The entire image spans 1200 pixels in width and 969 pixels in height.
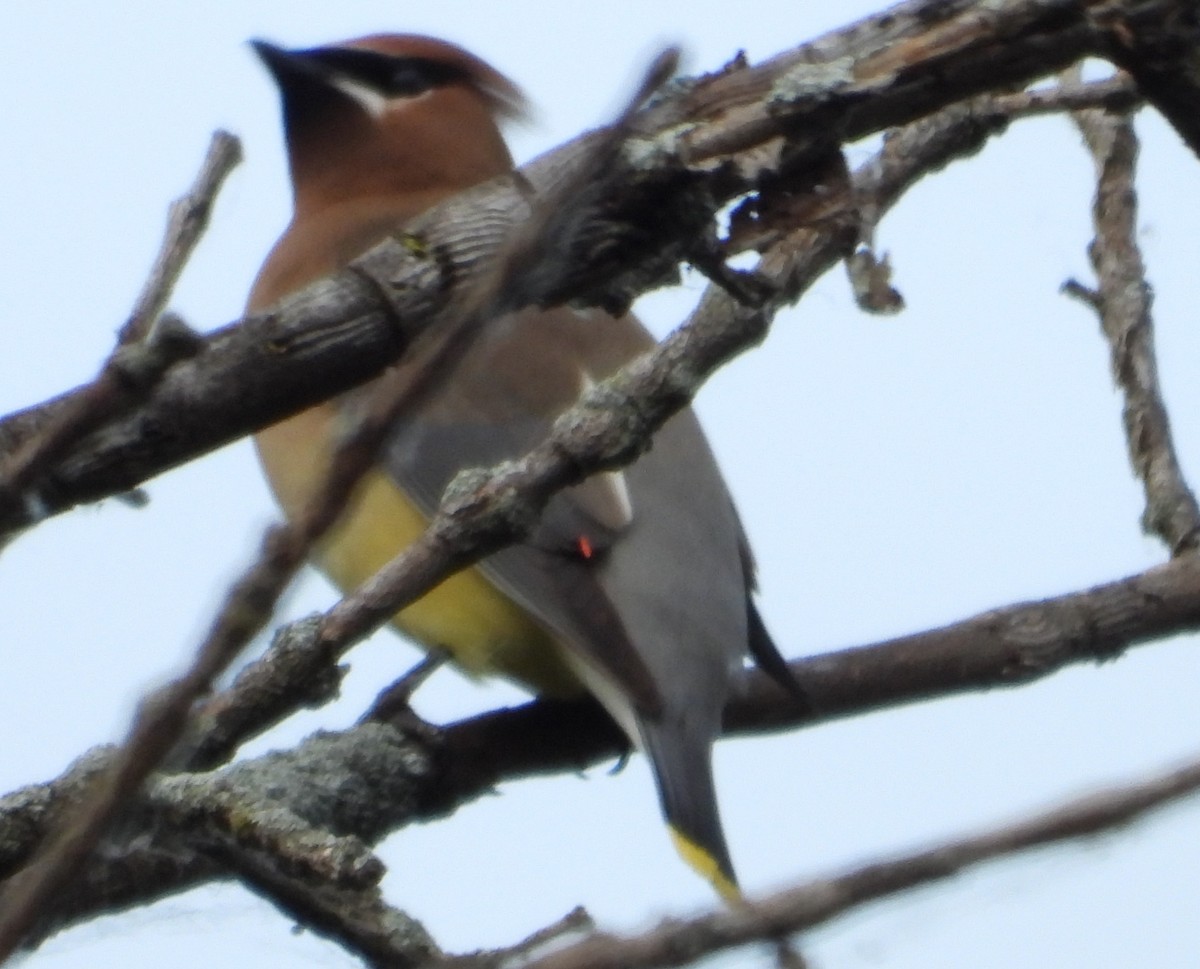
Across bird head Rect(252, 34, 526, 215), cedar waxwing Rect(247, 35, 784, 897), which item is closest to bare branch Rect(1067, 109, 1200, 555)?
cedar waxwing Rect(247, 35, 784, 897)

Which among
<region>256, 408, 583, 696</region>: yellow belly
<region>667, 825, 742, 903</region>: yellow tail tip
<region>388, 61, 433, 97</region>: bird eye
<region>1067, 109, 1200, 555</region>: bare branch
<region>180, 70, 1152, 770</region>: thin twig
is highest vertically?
<region>180, 70, 1152, 770</region>: thin twig

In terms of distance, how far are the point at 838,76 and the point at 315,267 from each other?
2.80 metres

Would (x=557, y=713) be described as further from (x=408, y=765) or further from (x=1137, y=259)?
(x=1137, y=259)

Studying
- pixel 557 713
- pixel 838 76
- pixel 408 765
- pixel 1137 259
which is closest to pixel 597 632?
pixel 557 713

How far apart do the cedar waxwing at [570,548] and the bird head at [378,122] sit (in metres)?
0.03

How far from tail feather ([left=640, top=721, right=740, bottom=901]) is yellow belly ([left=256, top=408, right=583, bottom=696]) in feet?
1.31

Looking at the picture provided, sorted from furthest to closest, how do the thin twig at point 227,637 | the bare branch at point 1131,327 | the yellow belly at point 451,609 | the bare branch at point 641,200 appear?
the yellow belly at point 451,609 < the bare branch at point 1131,327 < the bare branch at point 641,200 < the thin twig at point 227,637

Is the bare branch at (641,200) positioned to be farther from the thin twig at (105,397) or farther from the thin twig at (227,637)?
the thin twig at (227,637)

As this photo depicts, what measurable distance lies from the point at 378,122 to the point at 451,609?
1.58 meters

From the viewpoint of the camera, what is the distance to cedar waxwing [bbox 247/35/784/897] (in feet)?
10.6

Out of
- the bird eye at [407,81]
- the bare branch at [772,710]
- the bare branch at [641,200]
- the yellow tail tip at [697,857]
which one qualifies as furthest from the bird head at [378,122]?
the bare branch at [641,200]

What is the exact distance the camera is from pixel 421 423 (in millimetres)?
3951

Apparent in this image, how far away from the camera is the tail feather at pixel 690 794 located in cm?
310

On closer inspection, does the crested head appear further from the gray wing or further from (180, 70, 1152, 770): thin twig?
(180, 70, 1152, 770): thin twig
